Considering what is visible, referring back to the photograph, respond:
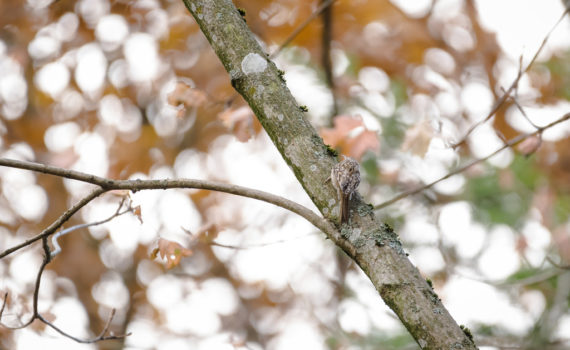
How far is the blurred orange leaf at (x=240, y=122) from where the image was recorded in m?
3.20

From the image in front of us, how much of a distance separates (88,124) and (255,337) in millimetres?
4234

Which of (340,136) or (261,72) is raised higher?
(340,136)

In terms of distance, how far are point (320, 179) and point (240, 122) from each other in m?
1.67

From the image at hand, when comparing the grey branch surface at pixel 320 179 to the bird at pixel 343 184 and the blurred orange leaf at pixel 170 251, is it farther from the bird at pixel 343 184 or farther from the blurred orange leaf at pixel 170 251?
the blurred orange leaf at pixel 170 251

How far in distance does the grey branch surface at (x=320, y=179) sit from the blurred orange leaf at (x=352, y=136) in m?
1.83

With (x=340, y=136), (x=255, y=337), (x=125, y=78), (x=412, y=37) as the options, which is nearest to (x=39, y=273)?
(x=340, y=136)

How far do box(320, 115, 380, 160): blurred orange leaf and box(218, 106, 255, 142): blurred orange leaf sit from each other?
709 millimetres

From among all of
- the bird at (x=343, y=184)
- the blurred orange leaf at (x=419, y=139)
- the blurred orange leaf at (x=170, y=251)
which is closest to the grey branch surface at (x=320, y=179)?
the bird at (x=343, y=184)

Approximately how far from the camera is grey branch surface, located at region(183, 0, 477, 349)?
62.4 inches

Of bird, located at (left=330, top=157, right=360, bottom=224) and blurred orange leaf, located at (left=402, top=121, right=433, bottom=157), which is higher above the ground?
blurred orange leaf, located at (left=402, top=121, right=433, bottom=157)

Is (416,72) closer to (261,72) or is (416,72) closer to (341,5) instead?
(341,5)

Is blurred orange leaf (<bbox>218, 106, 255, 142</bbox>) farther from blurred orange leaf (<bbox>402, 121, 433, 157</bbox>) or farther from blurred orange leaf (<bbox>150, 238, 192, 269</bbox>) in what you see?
blurred orange leaf (<bbox>402, 121, 433, 157</bbox>)

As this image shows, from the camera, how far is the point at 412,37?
5.64 m

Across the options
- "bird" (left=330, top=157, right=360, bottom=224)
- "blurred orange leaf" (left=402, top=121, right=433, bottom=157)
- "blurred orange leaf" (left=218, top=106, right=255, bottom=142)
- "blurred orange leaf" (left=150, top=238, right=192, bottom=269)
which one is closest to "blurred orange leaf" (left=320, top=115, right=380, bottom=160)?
"blurred orange leaf" (left=402, top=121, right=433, bottom=157)
